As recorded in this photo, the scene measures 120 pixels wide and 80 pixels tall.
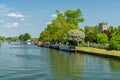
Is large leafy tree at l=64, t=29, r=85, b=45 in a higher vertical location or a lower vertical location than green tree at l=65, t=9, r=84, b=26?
lower

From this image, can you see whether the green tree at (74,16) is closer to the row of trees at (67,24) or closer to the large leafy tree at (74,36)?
the row of trees at (67,24)

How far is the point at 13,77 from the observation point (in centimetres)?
3434

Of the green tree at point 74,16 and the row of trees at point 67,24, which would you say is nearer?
the row of trees at point 67,24

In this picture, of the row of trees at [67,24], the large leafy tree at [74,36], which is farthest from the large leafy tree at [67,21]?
the large leafy tree at [74,36]

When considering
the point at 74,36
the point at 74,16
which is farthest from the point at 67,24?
the point at 74,36

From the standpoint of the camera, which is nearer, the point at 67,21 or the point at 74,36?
the point at 74,36

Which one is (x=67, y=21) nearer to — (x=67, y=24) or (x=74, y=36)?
(x=67, y=24)

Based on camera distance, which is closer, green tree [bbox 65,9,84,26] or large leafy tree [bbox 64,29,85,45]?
large leafy tree [bbox 64,29,85,45]

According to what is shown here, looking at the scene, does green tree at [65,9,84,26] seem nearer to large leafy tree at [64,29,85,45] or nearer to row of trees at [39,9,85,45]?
row of trees at [39,9,85,45]

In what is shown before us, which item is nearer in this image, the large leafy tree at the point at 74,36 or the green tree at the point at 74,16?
the large leafy tree at the point at 74,36

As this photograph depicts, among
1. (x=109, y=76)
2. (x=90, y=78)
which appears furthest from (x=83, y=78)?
(x=109, y=76)

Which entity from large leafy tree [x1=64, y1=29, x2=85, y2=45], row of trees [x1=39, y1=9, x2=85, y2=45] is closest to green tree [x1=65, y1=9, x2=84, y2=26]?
row of trees [x1=39, y1=9, x2=85, y2=45]

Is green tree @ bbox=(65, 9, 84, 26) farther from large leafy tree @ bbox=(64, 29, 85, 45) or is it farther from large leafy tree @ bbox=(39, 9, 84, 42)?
large leafy tree @ bbox=(64, 29, 85, 45)

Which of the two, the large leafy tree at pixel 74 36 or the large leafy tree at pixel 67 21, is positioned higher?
the large leafy tree at pixel 67 21
